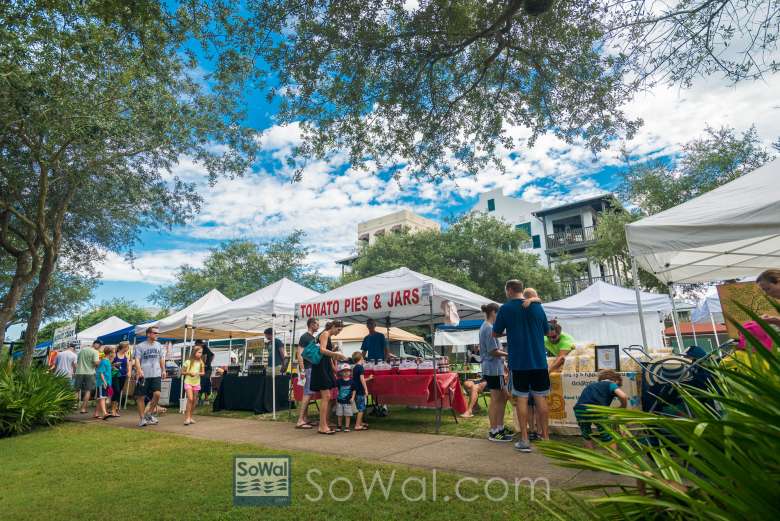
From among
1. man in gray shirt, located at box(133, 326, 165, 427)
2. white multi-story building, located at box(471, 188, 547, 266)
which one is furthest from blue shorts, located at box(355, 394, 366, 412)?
white multi-story building, located at box(471, 188, 547, 266)

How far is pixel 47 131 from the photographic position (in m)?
10.8

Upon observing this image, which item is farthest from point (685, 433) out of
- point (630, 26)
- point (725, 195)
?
point (630, 26)

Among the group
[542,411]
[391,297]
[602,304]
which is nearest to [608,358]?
[542,411]

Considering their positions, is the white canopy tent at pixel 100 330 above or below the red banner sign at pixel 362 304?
above

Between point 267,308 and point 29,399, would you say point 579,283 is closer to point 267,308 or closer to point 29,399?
point 267,308

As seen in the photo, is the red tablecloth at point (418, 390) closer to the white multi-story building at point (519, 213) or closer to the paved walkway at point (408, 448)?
the paved walkway at point (408, 448)

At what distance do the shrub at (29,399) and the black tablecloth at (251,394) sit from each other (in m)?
3.27

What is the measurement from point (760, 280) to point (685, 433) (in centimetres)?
415

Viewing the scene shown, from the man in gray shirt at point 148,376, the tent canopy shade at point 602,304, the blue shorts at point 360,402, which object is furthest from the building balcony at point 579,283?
the man in gray shirt at point 148,376

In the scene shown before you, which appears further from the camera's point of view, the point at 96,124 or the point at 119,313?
the point at 119,313

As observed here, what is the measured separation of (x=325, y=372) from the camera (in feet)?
25.2

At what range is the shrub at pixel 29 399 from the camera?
28.5 feet

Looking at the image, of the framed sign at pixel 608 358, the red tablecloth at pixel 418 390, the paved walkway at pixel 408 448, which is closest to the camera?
the paved walkway at pixel 408 448

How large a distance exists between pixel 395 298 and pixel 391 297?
0.34 ft
